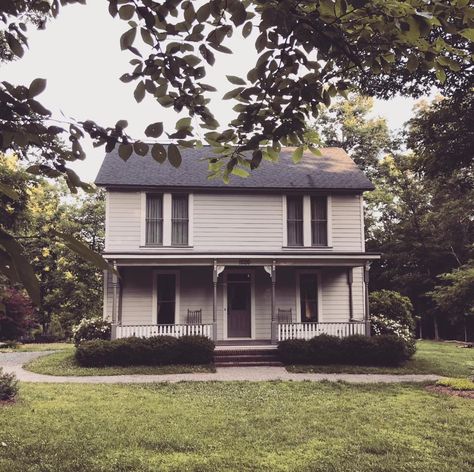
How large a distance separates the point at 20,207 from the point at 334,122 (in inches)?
1072

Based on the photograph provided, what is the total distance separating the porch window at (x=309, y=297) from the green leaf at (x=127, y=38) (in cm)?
1624

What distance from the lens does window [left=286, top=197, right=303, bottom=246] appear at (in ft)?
59.9

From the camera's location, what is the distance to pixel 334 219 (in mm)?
18344

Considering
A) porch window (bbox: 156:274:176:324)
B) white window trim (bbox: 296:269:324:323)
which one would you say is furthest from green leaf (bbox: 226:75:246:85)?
white window trim (bbox: 296:269:324:323)

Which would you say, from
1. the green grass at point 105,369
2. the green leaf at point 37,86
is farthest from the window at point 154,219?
the green leaf at point 37,86

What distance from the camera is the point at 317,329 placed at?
16.2 m

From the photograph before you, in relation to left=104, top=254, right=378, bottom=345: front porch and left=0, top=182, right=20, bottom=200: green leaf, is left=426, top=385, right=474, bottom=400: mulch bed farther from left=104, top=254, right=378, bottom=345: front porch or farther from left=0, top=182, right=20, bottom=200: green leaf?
left=0, top=182, right=20, bottom=200: green leaf

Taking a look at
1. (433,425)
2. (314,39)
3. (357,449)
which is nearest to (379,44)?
(314,39)

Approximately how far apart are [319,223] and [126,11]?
646 inches

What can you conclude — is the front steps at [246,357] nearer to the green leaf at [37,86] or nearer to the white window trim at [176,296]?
the white window trim at [176,296]

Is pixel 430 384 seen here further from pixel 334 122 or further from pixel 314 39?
pixel 334 122

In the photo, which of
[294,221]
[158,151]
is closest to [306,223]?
[294,221]

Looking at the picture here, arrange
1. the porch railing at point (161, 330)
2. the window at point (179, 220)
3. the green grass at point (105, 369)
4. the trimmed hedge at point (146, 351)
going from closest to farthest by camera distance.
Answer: the green grass at point (105, 369) → the trimmed hedge at point (146, 351) → the porch railing at point (161, 330) → the window at point (179, 220)

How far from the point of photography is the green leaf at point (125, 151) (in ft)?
7.80
